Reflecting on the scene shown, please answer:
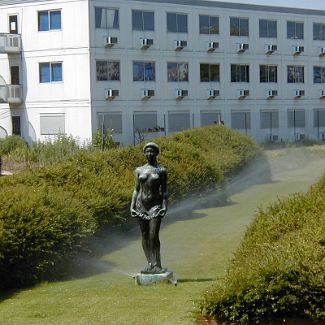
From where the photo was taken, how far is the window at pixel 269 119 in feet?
160

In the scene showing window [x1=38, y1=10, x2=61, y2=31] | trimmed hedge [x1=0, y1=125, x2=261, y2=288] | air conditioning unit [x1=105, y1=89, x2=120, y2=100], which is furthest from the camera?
window [x1=38, y1=10, x2=61, y2=31]

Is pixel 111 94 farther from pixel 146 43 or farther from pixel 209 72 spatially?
pixel 209 72

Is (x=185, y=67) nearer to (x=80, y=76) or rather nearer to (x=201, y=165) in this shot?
(x=80, y=76)

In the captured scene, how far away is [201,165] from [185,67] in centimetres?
2284

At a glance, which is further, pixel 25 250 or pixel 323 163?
pixel 323 163

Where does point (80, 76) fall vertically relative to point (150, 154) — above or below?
above

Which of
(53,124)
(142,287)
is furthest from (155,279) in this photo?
(53,124)

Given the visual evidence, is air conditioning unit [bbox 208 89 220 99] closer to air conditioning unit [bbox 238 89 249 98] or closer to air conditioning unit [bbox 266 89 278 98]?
air conditioning unit [bbox 238 89 249 98]

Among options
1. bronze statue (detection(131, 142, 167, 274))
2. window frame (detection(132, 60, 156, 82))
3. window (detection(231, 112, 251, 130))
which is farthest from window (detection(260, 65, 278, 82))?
bronze statue (detection(131, 142, 167, 274))

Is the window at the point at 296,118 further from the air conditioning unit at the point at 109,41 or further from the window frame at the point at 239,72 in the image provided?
the air conditioning unit at the point at 109,41

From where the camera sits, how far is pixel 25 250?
41.7 ft

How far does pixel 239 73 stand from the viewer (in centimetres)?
4762

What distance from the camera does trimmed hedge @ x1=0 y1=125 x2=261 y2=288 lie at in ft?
42.1

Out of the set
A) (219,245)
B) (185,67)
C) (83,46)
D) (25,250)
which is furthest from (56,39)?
(25,250)
